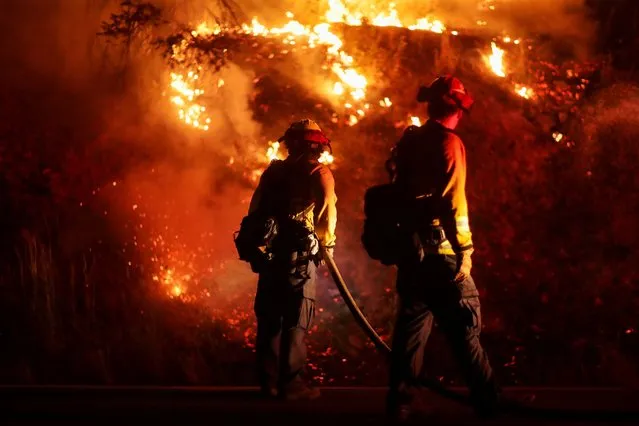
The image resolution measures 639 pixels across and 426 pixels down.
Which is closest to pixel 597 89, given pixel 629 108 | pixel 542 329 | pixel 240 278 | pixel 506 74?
pixel 629 108

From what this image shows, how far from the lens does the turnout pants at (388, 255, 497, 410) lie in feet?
16.5

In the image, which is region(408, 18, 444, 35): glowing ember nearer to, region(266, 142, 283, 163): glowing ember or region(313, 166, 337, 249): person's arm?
region(266, 142, 283, 163): glowing ember

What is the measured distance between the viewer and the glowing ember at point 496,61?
9.02 meters

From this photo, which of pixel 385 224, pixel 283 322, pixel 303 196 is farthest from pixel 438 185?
pixel 283 322

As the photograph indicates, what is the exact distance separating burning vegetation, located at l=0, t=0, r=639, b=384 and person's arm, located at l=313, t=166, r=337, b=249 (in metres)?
2.42

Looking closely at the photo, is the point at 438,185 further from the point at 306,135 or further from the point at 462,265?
the point at 306,135

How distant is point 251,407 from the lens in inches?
231

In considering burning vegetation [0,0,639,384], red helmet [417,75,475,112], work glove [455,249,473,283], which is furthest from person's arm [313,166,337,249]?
burning vegetation [0,0,639,384]

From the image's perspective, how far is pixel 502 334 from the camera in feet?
27.1

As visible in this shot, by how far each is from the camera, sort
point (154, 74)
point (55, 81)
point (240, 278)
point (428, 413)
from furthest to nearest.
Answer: point (55, 81), point (154, 74), point (240, 278), point (428, 413)

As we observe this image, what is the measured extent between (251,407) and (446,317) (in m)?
1.58

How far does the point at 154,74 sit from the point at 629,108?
5.18 metres

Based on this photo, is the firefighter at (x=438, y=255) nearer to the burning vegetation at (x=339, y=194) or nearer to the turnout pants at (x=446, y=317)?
the turnout pants at (x=446, y=317)

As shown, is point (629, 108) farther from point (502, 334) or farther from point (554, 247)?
point (502, 334)
